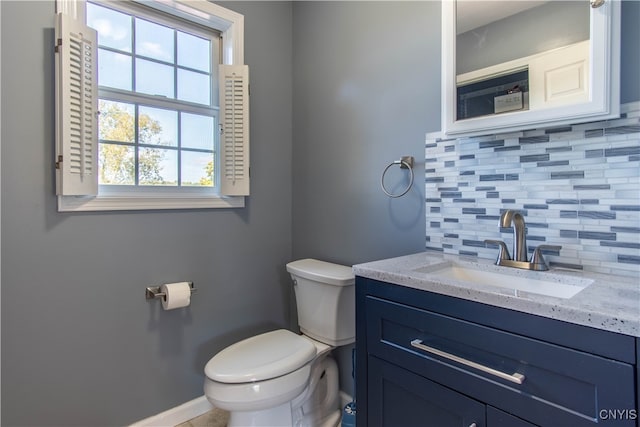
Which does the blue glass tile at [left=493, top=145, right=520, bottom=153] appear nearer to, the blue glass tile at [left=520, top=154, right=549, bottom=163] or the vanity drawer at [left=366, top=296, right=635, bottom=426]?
the blue glass tile at [left=520, top=154, right=549, bottom=163]

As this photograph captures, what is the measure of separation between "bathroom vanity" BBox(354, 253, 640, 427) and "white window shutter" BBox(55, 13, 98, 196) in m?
1.20

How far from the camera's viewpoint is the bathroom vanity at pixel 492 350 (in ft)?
2.14

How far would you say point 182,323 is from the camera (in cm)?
173

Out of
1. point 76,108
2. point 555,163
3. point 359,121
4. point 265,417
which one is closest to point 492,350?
point 555,163

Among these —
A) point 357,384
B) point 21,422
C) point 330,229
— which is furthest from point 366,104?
point 21,422

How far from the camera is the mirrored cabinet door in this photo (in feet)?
3.08

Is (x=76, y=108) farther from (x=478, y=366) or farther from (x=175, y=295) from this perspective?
(x=478, y=366)

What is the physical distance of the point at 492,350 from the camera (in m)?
0.79

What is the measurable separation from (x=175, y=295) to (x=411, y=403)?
115 cm

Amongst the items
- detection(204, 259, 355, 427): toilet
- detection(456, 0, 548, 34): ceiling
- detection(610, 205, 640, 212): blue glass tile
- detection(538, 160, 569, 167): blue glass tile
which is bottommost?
detection(204, 259, 355, 427): toilet

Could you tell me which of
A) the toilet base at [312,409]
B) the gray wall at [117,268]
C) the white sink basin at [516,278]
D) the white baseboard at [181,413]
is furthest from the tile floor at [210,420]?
the white sink basin at [516,278]

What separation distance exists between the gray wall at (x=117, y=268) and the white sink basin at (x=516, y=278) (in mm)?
1166

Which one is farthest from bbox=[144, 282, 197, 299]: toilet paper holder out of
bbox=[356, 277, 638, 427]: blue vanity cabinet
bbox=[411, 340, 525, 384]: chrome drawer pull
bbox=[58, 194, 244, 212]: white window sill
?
bbox=[411, 340, 525, 384]: chrome drawer pull

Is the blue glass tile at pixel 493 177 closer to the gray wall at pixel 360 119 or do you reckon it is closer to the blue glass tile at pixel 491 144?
the blue glass tile at pixel 491 144
